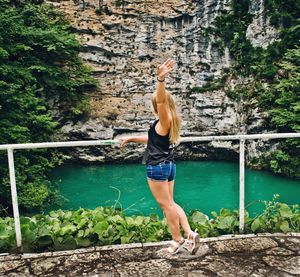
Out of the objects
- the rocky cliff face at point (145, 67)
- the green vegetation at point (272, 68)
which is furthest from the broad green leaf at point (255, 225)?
the rocky cliff face at point (145, 67)

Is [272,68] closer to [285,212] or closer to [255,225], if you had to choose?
[285,212]

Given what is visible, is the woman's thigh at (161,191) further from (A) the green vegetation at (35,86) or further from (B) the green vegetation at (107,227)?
(A) the green vegetation at (35,86)

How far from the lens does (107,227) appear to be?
2.57m

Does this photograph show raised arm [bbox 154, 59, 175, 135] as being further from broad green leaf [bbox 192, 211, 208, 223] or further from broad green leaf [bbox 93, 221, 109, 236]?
broad green leaf [bbox 192, 211, 208, 223]

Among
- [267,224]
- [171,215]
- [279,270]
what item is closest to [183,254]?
[171,215]

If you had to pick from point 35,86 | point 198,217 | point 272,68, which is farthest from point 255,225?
point 272,68

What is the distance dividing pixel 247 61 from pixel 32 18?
336 inches

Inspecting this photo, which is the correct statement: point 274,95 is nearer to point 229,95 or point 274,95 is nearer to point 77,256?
point 229,95

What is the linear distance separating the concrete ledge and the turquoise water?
20.4 feet

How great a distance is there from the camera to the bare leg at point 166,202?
2.23 metres

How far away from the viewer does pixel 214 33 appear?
15.2 m

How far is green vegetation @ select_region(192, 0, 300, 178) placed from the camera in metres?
12.5

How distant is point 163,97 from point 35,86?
10057mm

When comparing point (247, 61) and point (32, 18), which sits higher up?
point (32, 18)
